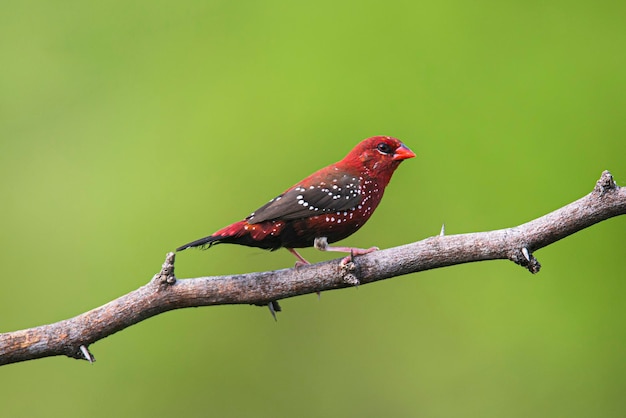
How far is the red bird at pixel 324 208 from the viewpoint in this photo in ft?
10.1

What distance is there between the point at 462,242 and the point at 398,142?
2.31 feet

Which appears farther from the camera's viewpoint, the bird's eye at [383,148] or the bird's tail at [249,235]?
the bird's eye at [383,148]

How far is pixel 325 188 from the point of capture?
3.20 m

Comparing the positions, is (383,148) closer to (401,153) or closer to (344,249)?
(401,153)

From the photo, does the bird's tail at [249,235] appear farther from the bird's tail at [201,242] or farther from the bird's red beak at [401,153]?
the bird's red beak at [401,153]

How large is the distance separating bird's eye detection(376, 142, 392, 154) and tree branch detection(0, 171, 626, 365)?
657mm

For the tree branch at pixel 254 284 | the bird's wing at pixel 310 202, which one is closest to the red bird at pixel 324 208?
the bird's wing at pixel 310 202

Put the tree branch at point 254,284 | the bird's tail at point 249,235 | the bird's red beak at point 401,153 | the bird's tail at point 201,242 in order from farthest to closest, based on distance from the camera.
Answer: the bird's red beak at point 401,153, the bird's tail at point 249,235, the tree branch at point 254,284, the bird's tail at point 201,242

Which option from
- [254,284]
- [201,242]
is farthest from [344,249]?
[201,242]

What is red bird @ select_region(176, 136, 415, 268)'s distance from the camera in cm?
306

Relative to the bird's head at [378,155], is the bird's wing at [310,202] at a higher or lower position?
lower

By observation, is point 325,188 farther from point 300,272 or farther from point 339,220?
point 300,272

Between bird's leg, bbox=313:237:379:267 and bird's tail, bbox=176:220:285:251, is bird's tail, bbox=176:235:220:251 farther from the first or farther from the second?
bird's leg, bbox=313:237:379:267

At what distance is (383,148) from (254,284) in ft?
3.09
